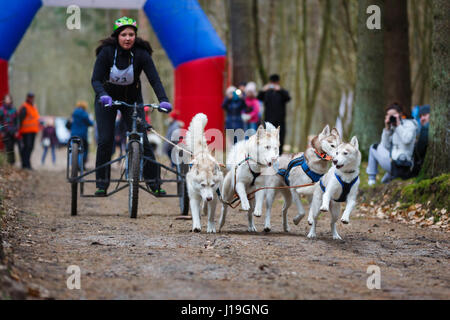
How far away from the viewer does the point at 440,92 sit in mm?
10906

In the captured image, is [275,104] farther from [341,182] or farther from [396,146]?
[341,182]

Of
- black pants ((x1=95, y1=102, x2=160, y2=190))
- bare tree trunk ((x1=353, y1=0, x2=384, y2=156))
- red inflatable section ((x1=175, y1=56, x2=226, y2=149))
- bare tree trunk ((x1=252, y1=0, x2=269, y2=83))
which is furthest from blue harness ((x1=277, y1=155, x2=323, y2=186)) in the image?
bare tree trunk ((x1=252, y1=0, x2=269, y2=83))

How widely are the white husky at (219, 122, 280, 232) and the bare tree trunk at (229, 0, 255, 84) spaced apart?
12843 mm

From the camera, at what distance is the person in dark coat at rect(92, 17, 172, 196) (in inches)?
374

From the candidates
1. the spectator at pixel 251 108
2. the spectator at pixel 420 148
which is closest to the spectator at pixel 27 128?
the spectator at pixel 251 108

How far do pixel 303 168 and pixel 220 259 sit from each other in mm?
2479

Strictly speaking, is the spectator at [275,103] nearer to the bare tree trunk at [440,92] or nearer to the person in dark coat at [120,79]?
the bare tree trunk at [440,92]

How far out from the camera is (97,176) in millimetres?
10203

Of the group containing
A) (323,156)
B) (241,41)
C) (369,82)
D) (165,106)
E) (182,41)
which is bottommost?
(323,156)

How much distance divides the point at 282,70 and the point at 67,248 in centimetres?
2443

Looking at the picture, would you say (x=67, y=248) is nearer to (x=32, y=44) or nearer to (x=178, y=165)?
(x=178, y=165)

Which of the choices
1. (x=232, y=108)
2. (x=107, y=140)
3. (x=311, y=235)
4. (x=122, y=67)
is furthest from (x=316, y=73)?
(x=311, y=235)

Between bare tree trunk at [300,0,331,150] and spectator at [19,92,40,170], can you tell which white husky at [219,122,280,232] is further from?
bare tree trunk at [300,0,331,150]

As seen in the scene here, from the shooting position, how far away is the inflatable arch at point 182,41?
17312 millimetres
